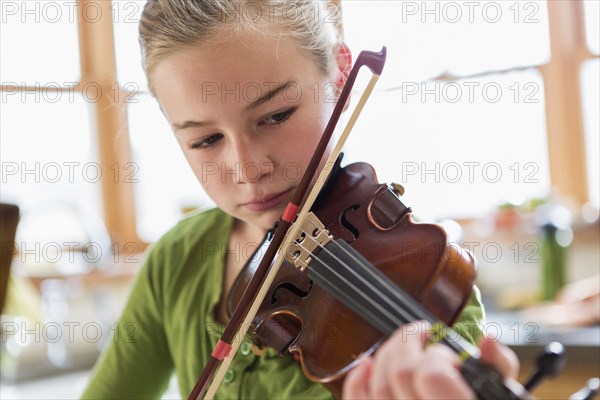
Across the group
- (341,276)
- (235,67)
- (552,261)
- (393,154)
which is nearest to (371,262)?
(341,276)

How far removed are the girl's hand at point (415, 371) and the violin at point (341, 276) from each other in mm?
114

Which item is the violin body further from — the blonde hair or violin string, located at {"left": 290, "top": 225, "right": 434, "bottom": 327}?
the blonde hair

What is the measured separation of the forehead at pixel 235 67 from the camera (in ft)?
2.73

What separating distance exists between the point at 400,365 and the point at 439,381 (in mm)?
38

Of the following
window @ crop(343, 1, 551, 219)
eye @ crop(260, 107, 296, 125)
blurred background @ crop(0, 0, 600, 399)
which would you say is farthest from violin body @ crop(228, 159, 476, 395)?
window @ crop(343, 1, 551, 219)

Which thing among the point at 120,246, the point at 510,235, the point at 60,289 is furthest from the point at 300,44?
the point at 120,246

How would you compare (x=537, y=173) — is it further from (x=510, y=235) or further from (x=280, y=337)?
(x=280, y=337)

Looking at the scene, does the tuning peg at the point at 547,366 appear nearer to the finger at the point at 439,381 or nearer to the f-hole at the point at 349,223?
the finger at the point at 439,381

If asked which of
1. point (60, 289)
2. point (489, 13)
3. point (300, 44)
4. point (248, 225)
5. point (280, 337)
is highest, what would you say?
point (489, 13)

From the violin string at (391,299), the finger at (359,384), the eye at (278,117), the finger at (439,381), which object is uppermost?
the eye at (278,117)

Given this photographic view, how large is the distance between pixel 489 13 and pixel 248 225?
210cm

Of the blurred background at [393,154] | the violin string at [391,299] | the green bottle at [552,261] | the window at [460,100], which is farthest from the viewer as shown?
the window at [460,100]

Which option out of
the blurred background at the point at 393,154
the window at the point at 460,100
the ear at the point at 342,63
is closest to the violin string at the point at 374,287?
the ear at the point at 342,63

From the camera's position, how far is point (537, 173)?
9.62 ft
